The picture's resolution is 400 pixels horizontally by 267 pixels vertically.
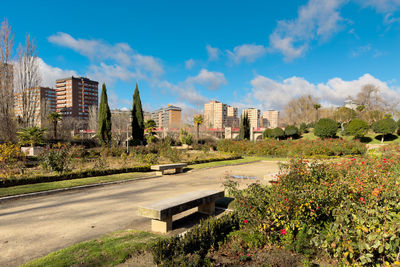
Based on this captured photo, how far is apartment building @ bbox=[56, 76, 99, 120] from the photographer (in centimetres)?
8838

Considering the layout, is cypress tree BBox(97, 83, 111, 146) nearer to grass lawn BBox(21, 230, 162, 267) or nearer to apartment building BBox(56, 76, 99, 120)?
grass lawn BBox(21, 230, 162, 267)

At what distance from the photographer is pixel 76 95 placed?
8944 centimetres

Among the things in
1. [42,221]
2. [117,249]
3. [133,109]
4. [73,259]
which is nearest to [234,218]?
[117,249]

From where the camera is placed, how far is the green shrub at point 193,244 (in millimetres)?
3104

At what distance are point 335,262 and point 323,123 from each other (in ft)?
122

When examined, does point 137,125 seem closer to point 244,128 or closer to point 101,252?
point 244,128

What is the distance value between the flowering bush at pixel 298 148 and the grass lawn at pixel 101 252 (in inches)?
654

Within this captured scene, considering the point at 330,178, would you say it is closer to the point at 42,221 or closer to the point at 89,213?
the point at 89,213

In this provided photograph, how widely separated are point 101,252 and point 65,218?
8.65 feet

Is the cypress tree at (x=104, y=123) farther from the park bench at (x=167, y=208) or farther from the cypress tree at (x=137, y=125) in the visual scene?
the park bench at (x=167, y=208)

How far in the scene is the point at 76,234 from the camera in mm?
4676

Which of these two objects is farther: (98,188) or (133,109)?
(133,109)

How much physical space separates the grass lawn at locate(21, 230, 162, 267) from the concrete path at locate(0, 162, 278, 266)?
46 centimetres

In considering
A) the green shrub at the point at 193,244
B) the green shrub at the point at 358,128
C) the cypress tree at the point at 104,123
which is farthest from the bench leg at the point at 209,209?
the green shrub at the point at 358,128
